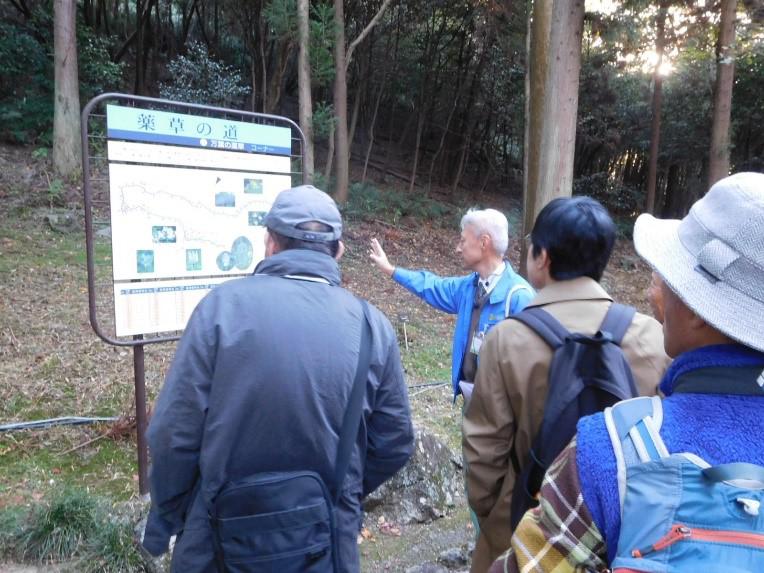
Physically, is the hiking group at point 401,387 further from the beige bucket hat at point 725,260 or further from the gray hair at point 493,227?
the gray hair at point 493,227

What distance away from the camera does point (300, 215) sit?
1.97m

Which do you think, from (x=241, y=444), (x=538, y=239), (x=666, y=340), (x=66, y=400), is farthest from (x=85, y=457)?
(x=666, y=340)

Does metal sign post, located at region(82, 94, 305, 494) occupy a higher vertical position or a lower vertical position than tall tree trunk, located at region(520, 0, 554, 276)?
lower

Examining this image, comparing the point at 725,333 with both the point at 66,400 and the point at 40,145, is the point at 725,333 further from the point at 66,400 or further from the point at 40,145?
the point at 40,145

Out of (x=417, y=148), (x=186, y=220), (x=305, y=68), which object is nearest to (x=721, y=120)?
(x=417, y=148)

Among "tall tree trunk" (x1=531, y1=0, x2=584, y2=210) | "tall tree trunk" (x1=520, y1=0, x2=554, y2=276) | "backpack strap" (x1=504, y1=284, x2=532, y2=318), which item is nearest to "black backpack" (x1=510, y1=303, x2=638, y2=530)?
"backpack strap" (x1=504, y1=284, x2=532, y2=318)

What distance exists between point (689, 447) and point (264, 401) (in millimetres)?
1180

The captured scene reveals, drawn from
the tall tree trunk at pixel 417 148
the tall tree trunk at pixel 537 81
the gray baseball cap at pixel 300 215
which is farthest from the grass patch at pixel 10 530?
the tall tree trunk at pixel 417 148

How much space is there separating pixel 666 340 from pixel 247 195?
299 centimetres

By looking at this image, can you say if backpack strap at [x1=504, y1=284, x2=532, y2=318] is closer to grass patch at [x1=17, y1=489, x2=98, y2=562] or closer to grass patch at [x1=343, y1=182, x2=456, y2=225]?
grass patch at [x1=17, y1=489, x2=98, y2=562]

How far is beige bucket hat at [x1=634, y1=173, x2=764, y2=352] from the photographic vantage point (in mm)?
968

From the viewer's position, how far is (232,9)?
55.1 feet

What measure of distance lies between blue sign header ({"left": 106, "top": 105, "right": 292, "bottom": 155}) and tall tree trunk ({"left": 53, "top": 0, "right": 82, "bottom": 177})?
901 centimetres

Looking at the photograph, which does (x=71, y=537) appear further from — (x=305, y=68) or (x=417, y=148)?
(x=417, y=148)
